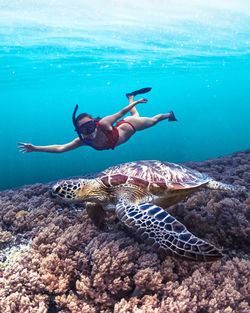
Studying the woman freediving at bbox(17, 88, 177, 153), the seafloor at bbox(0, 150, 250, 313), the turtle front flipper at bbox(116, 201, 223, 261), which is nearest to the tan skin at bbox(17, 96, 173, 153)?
the woman freediving at bbox(17, 88, 177, 153)

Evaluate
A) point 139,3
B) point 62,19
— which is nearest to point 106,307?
point 139,3

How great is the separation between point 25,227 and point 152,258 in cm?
193

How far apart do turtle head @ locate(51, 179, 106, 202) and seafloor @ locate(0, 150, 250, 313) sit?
40cm

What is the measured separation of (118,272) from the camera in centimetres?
205

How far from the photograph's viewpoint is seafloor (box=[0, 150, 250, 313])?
1.82 m

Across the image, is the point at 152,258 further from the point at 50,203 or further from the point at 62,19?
the point at 62,19

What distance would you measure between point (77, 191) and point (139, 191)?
734 millimetres

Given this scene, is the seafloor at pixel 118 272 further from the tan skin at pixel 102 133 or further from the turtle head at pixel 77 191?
the tan skin at pixel 102 133

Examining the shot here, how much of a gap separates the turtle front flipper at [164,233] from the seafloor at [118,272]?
343 millimetres

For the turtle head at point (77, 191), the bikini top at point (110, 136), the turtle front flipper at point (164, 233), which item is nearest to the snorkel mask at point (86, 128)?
the bikini top at point (110, 136)

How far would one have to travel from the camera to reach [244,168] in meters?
5.05

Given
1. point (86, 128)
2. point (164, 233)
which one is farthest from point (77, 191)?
point (86, 128)

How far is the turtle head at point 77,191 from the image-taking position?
258cm

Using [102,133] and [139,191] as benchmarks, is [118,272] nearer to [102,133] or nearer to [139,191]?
[139,191]
